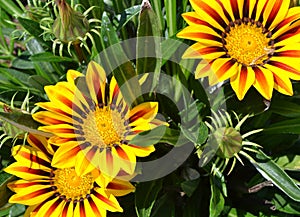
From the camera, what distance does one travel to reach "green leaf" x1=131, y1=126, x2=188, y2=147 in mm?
1194

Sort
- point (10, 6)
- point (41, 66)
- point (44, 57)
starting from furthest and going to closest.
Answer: point (10, 6) < point (41, 66) < point (44, 57)

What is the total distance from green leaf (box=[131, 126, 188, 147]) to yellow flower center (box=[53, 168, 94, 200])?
0.55 ft

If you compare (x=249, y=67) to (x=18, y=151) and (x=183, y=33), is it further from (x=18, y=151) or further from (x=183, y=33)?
(x=18, y=151)

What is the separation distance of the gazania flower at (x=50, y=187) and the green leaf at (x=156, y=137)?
0.11 m

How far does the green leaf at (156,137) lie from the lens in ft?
3.92

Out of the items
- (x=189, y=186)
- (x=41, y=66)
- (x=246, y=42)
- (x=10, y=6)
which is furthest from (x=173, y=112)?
(x=10, y=6)

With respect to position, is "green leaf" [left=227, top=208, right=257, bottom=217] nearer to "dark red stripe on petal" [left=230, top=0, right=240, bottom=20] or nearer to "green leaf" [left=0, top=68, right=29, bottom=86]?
"dark red stripe on petal" [left=230, top=0, right=240, bottom=20]

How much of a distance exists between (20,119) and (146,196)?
1.14 ft

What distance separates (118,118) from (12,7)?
2.51 feet

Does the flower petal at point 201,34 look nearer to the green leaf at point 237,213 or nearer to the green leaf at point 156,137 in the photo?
the green leaf at point 156,137

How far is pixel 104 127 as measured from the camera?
124cm

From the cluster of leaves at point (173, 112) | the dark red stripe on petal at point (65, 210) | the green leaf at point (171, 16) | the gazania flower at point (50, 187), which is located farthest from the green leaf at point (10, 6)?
the dark red stripe on petal at point (65, 210)

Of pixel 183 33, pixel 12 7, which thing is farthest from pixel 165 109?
pixel 12 7

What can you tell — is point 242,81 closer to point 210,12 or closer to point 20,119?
point 210,12
